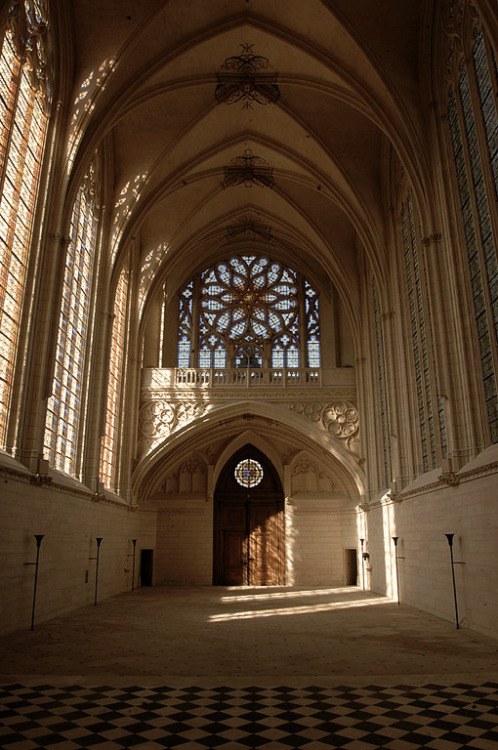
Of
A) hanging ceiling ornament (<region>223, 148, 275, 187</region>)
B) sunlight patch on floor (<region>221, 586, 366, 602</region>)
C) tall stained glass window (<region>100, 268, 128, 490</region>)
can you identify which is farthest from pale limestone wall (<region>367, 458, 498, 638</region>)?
hanging ceiling ornament (<region>223, 148, 275, 187</region>)

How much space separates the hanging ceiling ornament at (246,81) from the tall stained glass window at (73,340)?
15.6 feet

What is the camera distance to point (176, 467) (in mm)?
26250

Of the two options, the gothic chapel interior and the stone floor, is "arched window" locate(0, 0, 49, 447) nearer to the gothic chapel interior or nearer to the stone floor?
the gothic chapel interior

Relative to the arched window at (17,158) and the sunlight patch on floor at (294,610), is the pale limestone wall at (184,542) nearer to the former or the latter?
the sunlight patch on floor at (294,610)

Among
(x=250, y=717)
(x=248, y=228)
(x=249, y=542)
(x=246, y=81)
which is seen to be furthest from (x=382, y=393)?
(x=250, y=717)

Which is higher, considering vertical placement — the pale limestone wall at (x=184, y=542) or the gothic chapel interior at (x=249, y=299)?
the gothic chapel interior at (x=249, y=299)

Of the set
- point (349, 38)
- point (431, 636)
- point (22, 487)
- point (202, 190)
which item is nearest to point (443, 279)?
point (349, 38)

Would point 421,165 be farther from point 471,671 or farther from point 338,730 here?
point 338,730

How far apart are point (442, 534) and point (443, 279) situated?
5.74 m

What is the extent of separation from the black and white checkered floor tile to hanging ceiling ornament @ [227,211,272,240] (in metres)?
21.4

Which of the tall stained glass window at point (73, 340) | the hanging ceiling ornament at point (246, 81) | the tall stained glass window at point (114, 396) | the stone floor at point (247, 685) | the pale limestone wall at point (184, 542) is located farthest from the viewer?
the pale limestone wall at point (184, 542)

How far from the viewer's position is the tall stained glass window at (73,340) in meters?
15.2

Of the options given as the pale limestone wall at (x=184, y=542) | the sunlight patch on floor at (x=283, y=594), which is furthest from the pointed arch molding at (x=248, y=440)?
the sunlight patch on floor at (x=283, y=594)

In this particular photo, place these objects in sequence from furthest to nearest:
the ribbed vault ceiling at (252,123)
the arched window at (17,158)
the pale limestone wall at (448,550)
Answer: the ribbed vault ceiling at (252,123), the arched window at (17,158), the pale limestone wall at (448,550)
